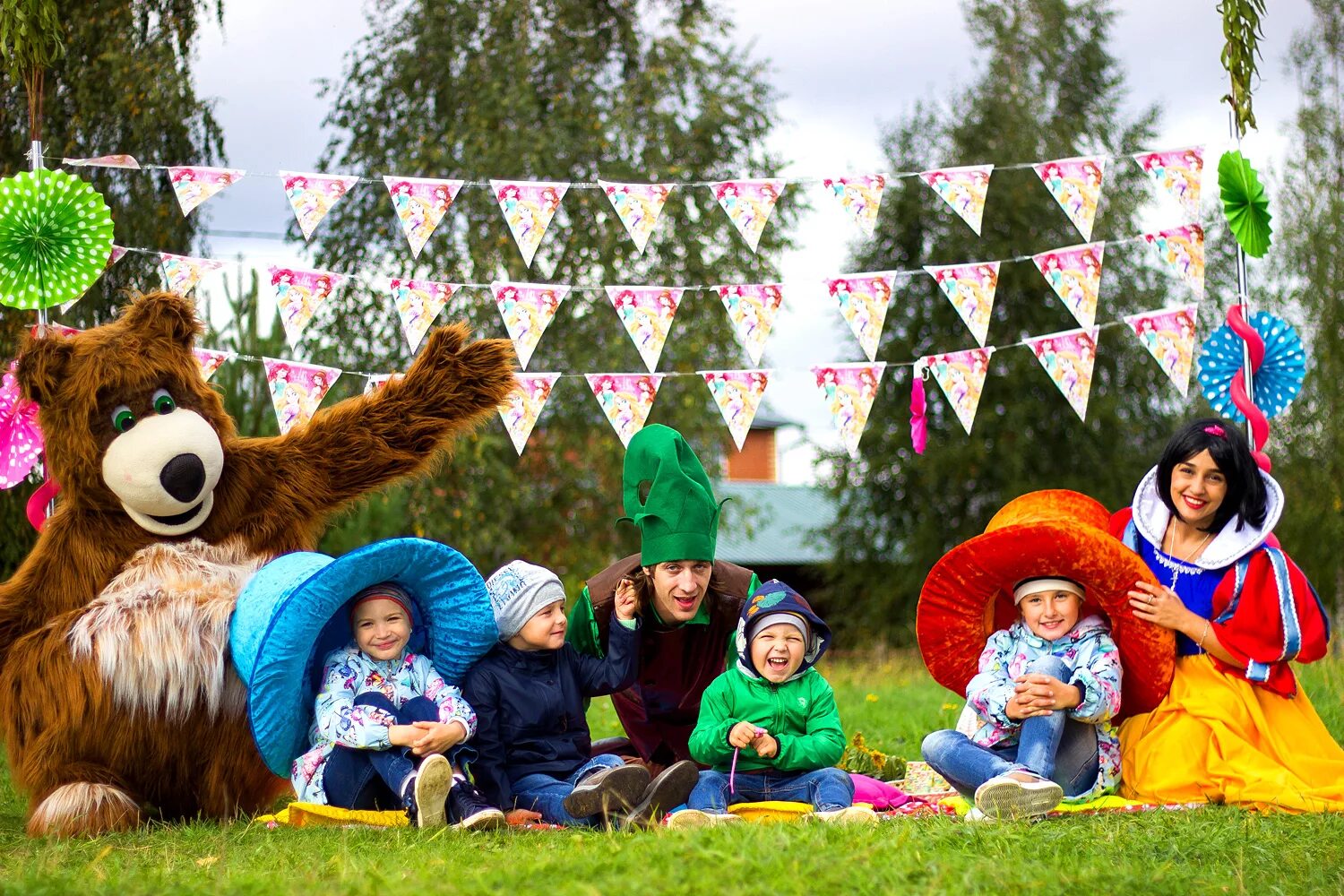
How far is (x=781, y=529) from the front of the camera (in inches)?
974

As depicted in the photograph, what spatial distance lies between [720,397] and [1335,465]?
546 inches

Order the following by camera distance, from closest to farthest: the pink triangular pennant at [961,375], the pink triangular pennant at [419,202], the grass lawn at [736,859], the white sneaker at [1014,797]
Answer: the grass lawn at [736,859], the white sneaker at [1014,797], the pink triangular pennant at [419,202], the pink triangular pennant at [961,375]

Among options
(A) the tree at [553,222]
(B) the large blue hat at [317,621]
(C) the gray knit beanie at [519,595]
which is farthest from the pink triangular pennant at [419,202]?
(A) the tree at [553,222]

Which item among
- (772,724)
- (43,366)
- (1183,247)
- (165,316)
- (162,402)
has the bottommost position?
(772,724)

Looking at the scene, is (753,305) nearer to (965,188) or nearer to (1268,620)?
(965,188)

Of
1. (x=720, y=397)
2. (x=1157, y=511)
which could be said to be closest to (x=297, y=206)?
(x=720, y=397)

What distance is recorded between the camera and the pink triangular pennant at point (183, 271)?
6281mm

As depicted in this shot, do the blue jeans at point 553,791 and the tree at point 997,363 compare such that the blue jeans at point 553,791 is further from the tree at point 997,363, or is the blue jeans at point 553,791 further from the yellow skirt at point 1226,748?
the tree at point 997,363

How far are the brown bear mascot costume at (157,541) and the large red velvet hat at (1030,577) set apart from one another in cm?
198

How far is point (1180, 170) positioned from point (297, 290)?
4.33 metres

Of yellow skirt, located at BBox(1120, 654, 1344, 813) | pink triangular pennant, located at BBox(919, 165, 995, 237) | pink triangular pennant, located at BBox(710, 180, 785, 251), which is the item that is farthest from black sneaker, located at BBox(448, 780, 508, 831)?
pink triangular pennant, located at BBox(919, 165, 995, 237)

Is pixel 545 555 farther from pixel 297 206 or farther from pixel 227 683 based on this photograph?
pixel 227 683

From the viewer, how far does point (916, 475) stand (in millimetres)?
19188

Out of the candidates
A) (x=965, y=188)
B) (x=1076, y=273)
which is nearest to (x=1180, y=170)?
(x=1076, y=273)
